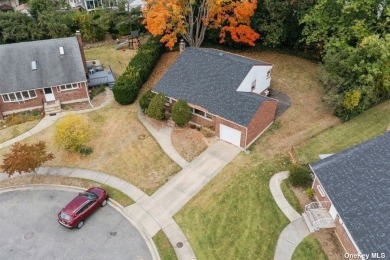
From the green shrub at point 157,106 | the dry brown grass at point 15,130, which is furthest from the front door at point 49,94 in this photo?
the green shrub at point 157,106

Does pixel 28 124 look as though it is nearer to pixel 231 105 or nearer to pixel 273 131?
pixel 231 105

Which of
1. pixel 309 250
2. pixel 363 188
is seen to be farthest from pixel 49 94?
pixel 363 188

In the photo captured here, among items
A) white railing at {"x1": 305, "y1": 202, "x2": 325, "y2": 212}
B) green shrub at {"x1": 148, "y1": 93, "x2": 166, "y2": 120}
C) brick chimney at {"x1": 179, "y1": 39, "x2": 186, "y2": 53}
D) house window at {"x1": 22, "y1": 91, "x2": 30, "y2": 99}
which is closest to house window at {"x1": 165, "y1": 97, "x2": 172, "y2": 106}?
green shrub at {"x1": 148, "y1": 93, "x2": 166, "y2": 120}

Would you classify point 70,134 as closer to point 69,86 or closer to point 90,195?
point 90,195

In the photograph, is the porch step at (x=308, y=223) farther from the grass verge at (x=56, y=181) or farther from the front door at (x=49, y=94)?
the front door at (x=49, y=94)

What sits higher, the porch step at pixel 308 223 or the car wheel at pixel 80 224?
the porch step at pixel 308 223

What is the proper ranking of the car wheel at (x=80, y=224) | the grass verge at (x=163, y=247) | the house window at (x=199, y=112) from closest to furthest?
the grass verge at (x=163, y=247) → the car wheel at (x=80, y=224) → the house window at (x=199, y=112)

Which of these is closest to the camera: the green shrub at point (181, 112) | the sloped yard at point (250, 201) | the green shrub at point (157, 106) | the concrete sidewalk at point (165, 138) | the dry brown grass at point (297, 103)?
the sloped yard at point (250, 201)

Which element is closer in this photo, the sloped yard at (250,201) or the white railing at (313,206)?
the sloped yard at (250,201)
